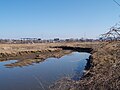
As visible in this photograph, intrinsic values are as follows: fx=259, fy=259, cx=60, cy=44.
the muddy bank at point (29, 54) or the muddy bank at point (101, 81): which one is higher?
the muddy bank at point (101, 81)

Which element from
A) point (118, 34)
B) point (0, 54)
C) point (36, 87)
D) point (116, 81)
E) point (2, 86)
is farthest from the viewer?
point (0, 54)

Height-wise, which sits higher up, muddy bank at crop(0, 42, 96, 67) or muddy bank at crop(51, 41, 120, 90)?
muddy bank at crop(51, 41, 120, 90)

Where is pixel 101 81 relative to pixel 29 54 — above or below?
above

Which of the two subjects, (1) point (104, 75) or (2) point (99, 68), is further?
(2) point (99, 68)

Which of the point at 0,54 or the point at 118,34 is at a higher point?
the point at 118,34

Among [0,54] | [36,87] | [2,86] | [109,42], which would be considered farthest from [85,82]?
[0,54]

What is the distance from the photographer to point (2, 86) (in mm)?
21438

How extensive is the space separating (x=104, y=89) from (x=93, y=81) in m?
0.19

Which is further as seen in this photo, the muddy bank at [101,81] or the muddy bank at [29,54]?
the muddy bank at [29,54]

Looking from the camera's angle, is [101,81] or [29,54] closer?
[101,81]

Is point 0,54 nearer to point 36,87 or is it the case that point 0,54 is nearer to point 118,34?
point 36,87

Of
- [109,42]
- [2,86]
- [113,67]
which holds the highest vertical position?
[109,42]

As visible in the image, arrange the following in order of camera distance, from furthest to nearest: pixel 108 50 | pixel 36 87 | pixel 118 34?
1. pixel 36 87
2. pixel 108 50
3. pixel 118 34

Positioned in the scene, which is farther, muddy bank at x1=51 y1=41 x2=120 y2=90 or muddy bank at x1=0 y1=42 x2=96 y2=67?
muddy bank at x1=0 y1=42 x2=96 y2=67
